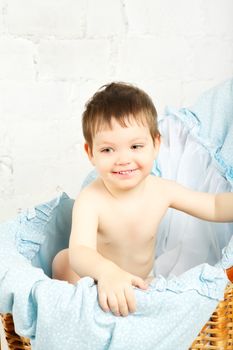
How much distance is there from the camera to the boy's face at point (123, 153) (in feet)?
3.47

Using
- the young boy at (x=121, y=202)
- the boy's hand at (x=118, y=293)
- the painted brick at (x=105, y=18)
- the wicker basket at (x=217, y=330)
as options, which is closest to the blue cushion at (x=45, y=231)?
the young boy at (x=121, y=202)

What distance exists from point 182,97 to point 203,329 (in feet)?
3.49

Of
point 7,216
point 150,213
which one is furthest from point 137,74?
point 150,213

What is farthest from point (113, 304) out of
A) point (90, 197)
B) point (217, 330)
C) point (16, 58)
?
point (16, 58)

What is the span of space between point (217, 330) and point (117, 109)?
0.40 metres

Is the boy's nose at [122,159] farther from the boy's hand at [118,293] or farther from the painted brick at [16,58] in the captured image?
the painted brick at [16,58]

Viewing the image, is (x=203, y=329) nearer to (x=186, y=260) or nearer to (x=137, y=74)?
(x=186, y=260)

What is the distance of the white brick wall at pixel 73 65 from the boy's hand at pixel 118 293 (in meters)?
0.92

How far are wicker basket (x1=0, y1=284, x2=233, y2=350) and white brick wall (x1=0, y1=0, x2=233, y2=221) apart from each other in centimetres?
78

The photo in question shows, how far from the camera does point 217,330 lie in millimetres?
974

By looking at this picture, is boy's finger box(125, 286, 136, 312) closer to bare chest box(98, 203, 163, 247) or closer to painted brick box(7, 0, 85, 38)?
bare chest box(98, 203, 163, 247)

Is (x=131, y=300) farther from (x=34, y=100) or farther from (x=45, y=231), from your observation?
(x=34, y=100)

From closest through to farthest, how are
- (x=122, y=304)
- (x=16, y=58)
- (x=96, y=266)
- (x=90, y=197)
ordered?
(x=122, y=304), (x=96, y=266), (x=90, y=197), (x=16, y=58)

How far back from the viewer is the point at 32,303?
2.95 ft
